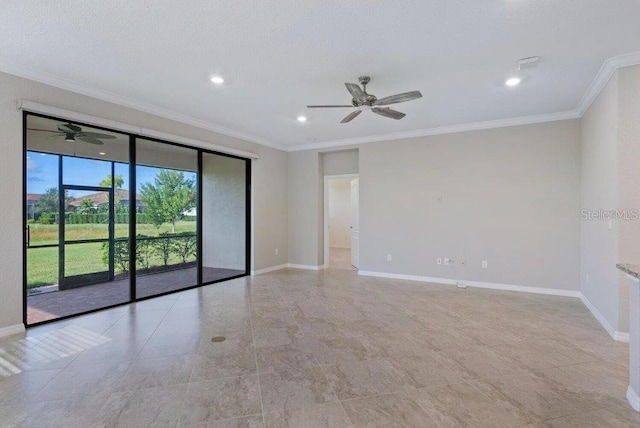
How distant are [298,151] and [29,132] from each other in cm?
467

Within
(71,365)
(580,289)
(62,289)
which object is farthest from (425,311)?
(62,289)

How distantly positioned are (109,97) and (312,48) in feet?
9.48

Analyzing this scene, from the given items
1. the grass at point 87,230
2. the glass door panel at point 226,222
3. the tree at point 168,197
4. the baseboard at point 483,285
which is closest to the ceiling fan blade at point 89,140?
the tree at point 168,197

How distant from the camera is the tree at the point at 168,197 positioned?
4.97 meters

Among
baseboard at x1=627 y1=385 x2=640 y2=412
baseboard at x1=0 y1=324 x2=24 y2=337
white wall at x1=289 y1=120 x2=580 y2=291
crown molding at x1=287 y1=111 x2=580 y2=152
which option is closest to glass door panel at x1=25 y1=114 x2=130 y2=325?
baseboard at x1=0 y1=324 x2=24 y2=337

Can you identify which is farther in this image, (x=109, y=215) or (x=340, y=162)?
(x=340, y=162)

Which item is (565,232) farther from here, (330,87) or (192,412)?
(192,412)

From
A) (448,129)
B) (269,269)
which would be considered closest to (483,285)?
(448,129)

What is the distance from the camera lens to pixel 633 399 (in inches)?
82.0

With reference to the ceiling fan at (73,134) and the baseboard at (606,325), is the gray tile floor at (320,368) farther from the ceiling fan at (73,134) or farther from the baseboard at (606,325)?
the ceiling fan at (73,134)

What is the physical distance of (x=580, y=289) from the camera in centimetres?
468

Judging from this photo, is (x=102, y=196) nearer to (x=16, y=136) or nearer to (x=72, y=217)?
(x=72, y=217)

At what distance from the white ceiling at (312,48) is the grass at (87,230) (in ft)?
5.83

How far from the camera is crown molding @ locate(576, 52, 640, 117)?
119 inches
